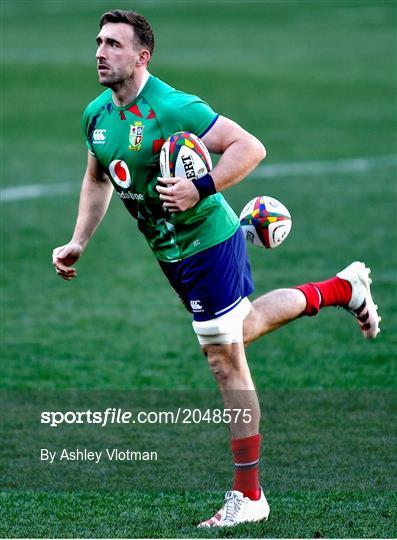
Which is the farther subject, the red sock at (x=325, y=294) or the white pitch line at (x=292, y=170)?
the white pitch line at (x=292, y=170)

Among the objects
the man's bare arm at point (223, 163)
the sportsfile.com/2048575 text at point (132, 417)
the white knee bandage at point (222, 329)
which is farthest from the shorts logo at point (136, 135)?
the sportsfile.com/2048575 text at point (132, 417)

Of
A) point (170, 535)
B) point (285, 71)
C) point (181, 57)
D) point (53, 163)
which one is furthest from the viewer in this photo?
point (181, 57)

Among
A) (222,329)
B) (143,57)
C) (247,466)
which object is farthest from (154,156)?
(247,466)

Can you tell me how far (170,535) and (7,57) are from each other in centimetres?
2824

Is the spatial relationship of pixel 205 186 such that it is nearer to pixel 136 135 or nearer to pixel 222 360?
pixel 136 135

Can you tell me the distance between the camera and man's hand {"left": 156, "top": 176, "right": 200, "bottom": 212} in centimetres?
643

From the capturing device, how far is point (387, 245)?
1475 centimetres

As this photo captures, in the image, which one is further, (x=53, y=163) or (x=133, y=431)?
(x=53, y=163)

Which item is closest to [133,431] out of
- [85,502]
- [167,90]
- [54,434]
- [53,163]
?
[54,434]

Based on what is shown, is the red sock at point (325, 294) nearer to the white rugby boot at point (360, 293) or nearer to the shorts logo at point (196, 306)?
the white rugby boot at point (360, 293)

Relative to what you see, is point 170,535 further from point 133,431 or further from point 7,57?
point 7,57

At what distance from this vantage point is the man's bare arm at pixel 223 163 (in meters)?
6.45

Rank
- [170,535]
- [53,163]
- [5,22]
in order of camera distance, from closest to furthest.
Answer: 1. [170,535]
2. [53,163]
3. [5,22]

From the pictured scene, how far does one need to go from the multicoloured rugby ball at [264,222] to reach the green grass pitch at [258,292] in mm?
1394
